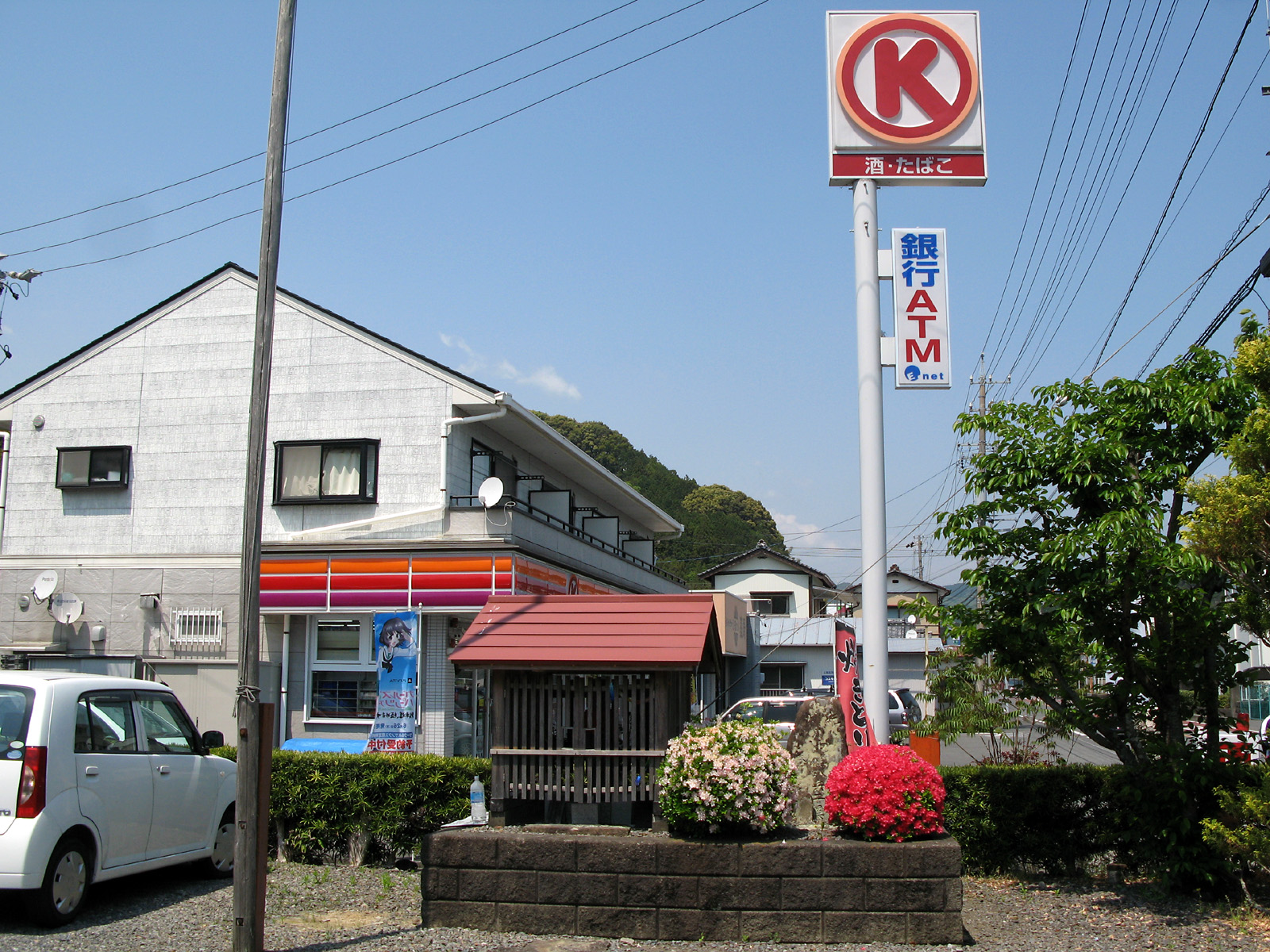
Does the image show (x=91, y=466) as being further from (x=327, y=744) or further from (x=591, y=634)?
(x=591, y=634)

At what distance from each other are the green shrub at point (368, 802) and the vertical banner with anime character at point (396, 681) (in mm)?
6076

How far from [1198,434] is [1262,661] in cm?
2671

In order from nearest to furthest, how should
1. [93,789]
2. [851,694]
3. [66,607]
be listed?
1. [93,789]
2. [851,694]
3. [66,607]

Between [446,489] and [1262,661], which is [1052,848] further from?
[1262,661]

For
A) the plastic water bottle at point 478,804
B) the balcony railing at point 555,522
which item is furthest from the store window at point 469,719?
the plastic water bottle at point 478,804

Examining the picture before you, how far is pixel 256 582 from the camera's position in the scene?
767 centimetres

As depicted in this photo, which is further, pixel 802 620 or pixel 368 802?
pixel 802 620

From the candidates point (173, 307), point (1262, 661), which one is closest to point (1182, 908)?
point (173, 307)

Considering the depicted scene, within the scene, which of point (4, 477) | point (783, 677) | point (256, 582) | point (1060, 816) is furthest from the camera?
point (783, 677)

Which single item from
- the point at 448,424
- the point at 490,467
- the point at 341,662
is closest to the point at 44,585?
the point at 341,662

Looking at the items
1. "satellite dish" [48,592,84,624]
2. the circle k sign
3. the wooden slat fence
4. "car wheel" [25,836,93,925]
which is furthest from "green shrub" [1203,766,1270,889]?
"satellite dish" [48,592,84,624]

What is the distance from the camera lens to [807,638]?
1672 inches

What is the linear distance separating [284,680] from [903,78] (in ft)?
44.6

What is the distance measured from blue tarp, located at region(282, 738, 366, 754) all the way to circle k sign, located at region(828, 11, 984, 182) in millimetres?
10909
